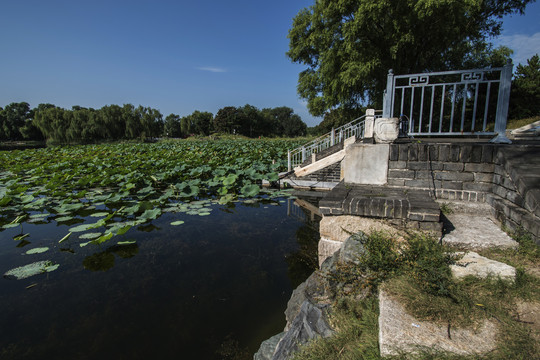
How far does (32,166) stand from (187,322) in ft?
44.6

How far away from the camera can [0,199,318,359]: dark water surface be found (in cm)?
238

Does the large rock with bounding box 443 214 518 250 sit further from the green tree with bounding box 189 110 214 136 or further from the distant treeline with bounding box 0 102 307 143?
the green tree with bounding box 189 110 214 136

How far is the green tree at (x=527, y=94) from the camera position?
16.5 m

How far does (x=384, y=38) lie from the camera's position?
→ 12930 mm

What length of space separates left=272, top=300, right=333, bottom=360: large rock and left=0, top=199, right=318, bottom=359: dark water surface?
0.61m

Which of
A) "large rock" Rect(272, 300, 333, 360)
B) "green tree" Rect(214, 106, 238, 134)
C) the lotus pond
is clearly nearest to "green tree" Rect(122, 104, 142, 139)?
"green tree" Rect(214, 106, 238, 134)

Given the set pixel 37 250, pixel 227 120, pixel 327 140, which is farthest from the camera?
pixel 227 120

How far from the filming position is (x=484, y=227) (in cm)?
279

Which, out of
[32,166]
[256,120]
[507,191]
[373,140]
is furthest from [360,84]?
[256,120]

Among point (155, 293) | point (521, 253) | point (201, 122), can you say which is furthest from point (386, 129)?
point (201, 122)

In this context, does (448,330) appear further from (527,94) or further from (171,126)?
(171,126)

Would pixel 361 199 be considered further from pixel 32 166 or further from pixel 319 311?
pixel 32 166

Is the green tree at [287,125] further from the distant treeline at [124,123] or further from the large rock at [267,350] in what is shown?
the large rock at [267,350]

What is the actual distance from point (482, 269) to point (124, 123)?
5260 centimetres
